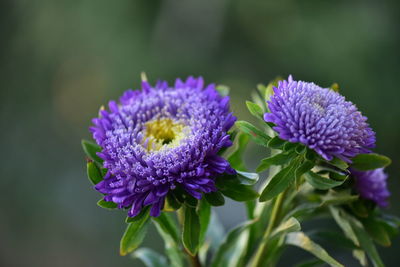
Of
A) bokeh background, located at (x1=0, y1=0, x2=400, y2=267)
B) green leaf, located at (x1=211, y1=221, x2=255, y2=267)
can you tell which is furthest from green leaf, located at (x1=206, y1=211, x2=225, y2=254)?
bokeh background, located at (x1=0, y1=0, x2=400, y2=267)

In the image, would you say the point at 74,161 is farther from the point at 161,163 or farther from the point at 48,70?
the point at 161,163

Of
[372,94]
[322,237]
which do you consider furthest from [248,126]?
[372,94]

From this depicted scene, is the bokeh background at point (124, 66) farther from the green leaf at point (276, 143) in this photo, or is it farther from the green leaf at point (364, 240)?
the green leaf at point (276, 143)

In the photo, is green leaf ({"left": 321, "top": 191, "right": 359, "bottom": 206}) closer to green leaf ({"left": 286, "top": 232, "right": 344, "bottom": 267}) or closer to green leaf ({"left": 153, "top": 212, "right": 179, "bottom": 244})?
green leaf ({"left": 286, "top": 232, "right": 344, "bottom": 267})

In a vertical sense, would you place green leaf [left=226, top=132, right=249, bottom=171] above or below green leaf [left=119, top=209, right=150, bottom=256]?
above

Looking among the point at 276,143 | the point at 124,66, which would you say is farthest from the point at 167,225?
the point at 124,66

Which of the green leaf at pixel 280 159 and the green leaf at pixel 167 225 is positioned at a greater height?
the green leaf at pixel 167 225

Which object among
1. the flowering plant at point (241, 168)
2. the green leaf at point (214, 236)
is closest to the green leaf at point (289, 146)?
the flowering plant at point (241, 168)
